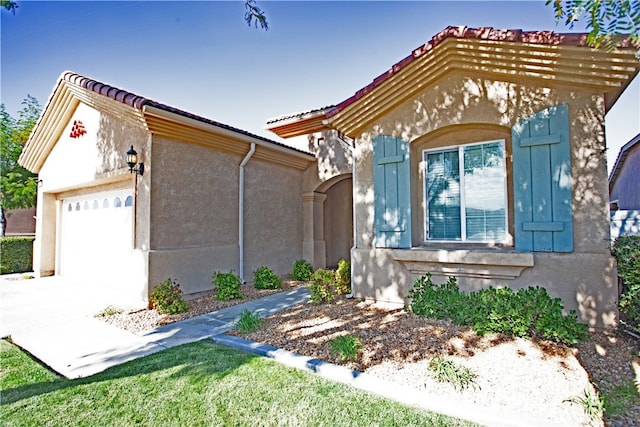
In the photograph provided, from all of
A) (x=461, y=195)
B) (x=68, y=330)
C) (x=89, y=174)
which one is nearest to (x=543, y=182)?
(x=461, y=195)

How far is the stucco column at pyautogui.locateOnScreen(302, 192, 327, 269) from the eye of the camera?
12.1m

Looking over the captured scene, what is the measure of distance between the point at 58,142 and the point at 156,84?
415 cm

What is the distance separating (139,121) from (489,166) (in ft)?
25.7

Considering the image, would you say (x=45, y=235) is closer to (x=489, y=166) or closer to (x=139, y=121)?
(x=139, y=121)

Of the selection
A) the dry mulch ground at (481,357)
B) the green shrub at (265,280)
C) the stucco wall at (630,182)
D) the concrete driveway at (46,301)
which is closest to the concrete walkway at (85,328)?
the concrete driveway at (46,301)

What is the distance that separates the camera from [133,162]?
303 inches

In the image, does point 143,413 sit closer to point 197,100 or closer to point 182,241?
point 182,241

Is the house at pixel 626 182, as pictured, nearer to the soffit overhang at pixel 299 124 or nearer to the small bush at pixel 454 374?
the small bush at pixel 454 374

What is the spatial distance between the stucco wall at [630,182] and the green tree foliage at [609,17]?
15.4 m

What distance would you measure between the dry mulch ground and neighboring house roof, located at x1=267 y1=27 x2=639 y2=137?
4.12m

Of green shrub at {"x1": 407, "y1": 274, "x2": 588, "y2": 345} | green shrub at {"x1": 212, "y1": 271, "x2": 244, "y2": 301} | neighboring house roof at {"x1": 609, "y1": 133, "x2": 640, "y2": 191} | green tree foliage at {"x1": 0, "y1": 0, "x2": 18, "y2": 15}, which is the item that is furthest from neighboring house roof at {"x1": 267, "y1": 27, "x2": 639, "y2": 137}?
neighboring house roof at {"x1": 609, "y1": 133, "x2": 640, "y2": 191}

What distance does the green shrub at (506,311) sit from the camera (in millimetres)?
4734

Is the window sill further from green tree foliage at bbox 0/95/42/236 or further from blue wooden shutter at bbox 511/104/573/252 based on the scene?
green tree foliage at bbox 0/95/42/236

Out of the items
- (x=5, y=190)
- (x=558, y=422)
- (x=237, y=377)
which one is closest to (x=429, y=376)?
(x=558, y=422)
